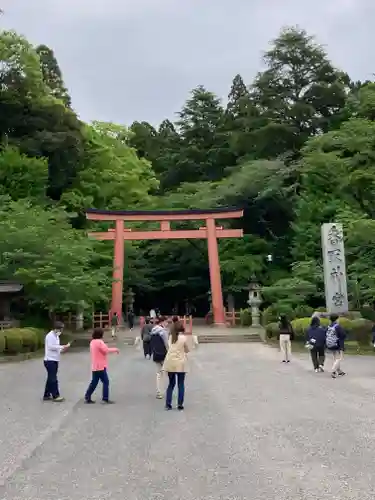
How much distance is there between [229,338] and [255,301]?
18.9 feet

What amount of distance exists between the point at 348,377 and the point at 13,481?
9.28m

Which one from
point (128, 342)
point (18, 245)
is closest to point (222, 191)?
point (128, 342)

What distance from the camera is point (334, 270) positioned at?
23.4 m

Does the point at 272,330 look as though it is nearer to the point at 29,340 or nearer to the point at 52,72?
the point at 29,340

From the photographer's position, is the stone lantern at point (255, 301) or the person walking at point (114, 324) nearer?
the person walking at point (114, 324)

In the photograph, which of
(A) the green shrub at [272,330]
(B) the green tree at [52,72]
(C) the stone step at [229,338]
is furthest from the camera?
(B) the green tree at [52,72]

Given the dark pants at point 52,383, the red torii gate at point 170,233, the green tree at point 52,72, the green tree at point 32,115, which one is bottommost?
the dark pants at point 52,383

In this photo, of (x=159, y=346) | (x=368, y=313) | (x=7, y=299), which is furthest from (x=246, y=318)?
(x=159, y=346)

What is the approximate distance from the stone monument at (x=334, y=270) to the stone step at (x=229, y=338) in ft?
14.6

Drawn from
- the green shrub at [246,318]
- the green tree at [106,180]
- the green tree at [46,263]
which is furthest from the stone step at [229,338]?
the green tree at [106,180]

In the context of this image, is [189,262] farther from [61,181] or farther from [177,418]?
[177,418]

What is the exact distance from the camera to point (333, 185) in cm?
3275

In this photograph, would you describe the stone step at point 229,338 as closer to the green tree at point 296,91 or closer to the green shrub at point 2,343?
the green shrub at point 2,343

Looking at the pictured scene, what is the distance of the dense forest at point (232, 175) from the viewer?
27906 mm
